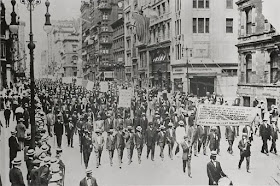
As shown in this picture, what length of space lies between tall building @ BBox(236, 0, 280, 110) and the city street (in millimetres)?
6548

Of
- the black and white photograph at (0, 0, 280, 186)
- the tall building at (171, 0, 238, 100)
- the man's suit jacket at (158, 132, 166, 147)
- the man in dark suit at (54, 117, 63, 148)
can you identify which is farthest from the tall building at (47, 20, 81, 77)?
the man's suit jacket at (158, 132, 166, 147)

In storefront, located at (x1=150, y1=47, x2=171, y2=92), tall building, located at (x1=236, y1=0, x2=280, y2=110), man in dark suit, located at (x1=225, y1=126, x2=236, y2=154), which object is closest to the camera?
man in dark suit, located at (x1=225, y1=126, x2=236, y2=154)

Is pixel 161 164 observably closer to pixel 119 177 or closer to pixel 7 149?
pixel 119 177

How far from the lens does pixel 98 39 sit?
41.7 ft

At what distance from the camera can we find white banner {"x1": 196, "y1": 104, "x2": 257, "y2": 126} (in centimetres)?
973

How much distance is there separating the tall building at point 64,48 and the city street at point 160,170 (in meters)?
3.15

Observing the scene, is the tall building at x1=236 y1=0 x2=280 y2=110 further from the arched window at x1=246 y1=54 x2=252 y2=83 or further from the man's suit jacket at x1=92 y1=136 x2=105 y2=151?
the man's suit jacket at x1=92 y1=136 x2=105 y2=151

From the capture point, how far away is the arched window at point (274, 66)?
1577 cm

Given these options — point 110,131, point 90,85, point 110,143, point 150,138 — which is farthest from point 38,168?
point 90,85

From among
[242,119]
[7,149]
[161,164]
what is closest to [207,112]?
[242,119]

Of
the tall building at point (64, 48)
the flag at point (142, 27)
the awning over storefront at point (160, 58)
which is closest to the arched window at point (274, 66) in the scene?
the awning over storefront at point (160, 58)

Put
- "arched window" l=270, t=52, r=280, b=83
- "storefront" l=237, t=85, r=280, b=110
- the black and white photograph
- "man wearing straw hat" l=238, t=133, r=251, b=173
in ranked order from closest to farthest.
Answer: the black and white photograph < "man wearing straw hat" l=238, t=133, r=251, b=173 < "storefront" l=237, t=85, r=280, b=110 < "arched window" l=270, t=52, r=280, b=83

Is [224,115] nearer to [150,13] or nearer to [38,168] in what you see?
[150,13]

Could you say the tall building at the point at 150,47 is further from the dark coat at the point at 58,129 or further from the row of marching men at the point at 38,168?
the row of marching men at the point at 38,168
